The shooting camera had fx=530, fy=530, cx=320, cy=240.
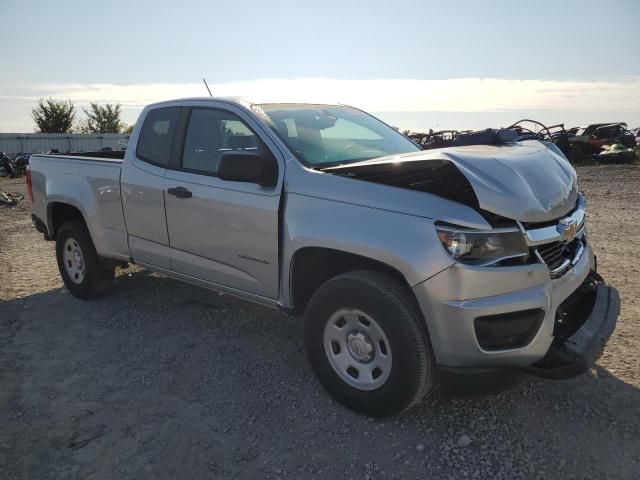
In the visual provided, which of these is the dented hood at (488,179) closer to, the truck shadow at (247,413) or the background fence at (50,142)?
the truck shadow at (247,413)

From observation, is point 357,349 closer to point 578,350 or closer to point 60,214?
point 578,350

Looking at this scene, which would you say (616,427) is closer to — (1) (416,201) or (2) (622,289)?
(1) (416,201)

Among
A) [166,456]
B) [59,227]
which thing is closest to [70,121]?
[59,227]

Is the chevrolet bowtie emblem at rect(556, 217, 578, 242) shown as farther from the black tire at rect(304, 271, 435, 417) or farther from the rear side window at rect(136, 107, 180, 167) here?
the rear side window at rect(136, 107, 180, 167)

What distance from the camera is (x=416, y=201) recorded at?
2.72 m

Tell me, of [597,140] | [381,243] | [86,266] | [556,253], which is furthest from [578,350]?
[597,140]

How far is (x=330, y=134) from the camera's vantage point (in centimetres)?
388

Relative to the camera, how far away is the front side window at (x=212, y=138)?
12.3 ft

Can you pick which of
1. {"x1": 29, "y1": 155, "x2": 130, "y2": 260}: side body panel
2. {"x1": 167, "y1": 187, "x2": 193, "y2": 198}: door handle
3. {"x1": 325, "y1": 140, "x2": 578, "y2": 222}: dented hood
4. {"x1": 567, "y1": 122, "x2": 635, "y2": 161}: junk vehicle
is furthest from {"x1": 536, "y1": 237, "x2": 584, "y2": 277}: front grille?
{"x1": 567, "y1": 122, "x2": 635, "y2": 161}: junk vehicle

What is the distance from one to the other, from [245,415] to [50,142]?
4057cm

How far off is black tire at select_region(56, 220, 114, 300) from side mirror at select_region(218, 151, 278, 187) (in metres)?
2.40

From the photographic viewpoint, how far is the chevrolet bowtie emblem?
9.46 ft

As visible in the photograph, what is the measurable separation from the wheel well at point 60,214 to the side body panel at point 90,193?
0.09 feet

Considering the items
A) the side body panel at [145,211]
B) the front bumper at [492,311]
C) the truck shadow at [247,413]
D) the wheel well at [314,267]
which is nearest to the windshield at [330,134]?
the wheel well at [314,267]
